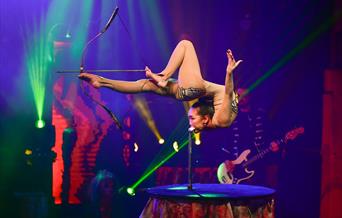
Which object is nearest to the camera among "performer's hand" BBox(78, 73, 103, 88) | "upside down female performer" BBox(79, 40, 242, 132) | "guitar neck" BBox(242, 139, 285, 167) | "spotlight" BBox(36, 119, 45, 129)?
"performer's hand" BBox(78, 73, 103, 88)

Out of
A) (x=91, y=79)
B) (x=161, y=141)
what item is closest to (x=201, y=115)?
(x=91, y=79)

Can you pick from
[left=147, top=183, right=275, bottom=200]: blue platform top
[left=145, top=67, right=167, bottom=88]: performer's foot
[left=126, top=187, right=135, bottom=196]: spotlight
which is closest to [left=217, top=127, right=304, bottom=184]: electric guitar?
[left=126, top=187, right=135, bottom=196]: spotlight

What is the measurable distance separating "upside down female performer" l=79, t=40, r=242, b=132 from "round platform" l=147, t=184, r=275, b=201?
598 millimetres

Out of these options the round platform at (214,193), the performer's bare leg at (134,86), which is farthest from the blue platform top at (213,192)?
the performer's bare leg at (134,86)

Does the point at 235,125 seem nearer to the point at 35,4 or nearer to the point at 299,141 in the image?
the point at 299,141

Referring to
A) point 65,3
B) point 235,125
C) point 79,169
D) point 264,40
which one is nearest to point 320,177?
point 235,125

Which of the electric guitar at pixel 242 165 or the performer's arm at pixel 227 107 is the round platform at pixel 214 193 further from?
the electric guitar at pixel 242 165

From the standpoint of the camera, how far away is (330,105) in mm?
6844

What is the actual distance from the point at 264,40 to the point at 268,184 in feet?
7.71

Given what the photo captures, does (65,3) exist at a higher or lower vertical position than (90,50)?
higher

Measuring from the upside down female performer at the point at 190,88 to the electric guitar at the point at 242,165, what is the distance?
298 cm

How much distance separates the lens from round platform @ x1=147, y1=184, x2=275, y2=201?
3.59 metres

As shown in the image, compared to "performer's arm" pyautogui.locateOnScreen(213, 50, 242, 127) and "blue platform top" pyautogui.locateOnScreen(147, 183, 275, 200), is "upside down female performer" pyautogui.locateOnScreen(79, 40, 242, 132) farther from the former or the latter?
"blue platform top" pyautogui.locateOnScreen(147, 183, 275, 200)

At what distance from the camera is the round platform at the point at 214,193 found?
3.59 meters
